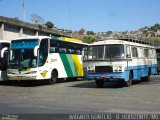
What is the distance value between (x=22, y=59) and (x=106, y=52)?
597 centimetres

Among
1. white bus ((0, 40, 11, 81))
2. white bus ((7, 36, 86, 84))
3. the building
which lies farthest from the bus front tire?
the building

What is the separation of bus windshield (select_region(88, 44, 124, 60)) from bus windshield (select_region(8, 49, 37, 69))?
13.7ft

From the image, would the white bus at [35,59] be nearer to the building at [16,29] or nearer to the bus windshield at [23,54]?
→ the bus windshield at [23,54]

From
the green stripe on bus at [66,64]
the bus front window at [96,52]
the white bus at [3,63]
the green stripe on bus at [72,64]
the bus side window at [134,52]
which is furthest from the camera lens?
the green stripe on bus at [72,64]

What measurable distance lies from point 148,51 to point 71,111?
665 inches

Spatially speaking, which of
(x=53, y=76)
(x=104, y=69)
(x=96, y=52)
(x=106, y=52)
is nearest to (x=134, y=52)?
(x=106, y=52)

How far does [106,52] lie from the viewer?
837 inches

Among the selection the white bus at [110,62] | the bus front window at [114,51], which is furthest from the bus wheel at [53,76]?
the bus front window at [114,51]

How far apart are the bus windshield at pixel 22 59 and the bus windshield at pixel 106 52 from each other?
418 cm

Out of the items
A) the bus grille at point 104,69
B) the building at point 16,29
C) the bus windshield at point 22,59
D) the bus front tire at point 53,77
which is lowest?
the bus front tire at point 53,77

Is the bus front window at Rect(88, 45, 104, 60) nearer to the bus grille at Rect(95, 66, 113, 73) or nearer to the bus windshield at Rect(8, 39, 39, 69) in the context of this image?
the bus grille at Rect(95, 66, 113, 73)

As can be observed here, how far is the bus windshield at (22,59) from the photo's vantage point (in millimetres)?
23656

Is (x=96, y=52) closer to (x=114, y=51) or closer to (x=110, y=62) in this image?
(x=114, y=51)

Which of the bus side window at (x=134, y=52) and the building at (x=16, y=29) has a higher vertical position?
the building at (x=16, y=29)
